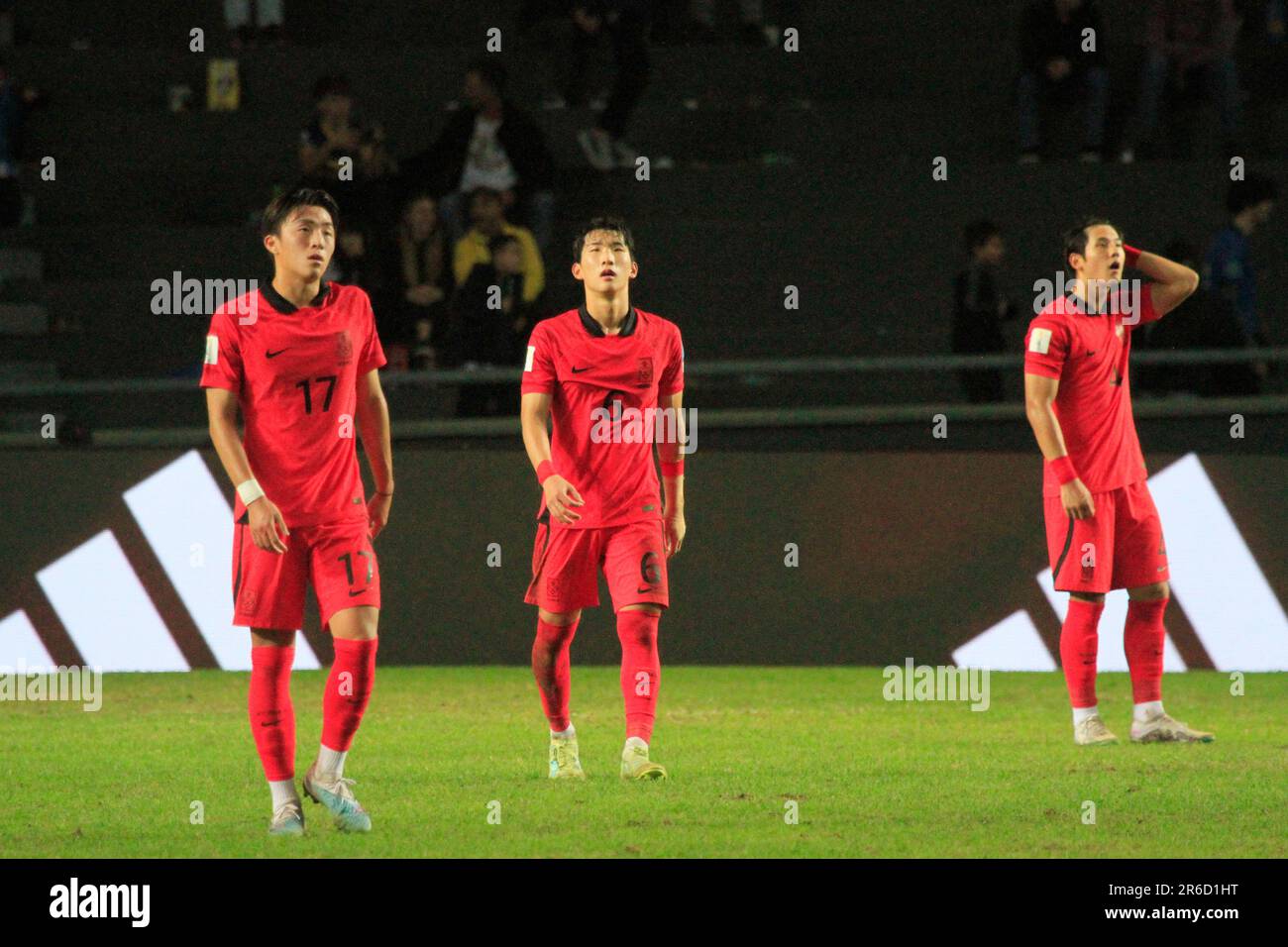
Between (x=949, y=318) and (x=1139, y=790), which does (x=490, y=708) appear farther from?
(x=949, y=318)

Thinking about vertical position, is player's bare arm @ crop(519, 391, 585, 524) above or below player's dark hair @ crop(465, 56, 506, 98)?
below

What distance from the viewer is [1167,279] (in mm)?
10234

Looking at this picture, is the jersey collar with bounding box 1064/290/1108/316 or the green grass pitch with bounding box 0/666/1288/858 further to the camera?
the jersey collar with bounding box 1064/290/1108/316

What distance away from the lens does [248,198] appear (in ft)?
61.2

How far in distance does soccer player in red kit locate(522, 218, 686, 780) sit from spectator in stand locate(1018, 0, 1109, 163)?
9.91m

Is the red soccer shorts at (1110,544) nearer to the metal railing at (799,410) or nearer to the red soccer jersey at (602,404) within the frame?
the red soccer jersey at (602,404)

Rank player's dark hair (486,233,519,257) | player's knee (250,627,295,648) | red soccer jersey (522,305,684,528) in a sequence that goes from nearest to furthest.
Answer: player's knee (250,627,295,648) → red soccer jersey (522,305,684,528) → player's dark hair (486,233,519,257)

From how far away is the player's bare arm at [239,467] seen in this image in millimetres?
7363

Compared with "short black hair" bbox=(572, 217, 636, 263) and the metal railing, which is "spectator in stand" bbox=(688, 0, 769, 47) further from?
"short black hair" bbox=(572, 217, 636, 263)

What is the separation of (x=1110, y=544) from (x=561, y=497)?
280cm

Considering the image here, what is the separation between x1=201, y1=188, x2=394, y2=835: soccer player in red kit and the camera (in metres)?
7.58

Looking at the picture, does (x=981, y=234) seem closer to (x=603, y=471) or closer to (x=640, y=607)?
(x=603, y=471)

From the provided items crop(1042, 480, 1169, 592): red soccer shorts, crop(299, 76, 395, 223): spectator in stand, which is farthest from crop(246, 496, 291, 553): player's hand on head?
crop(299, 76, 395, 223): spectator in stand

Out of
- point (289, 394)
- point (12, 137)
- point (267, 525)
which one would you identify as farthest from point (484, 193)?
point (267, 525)
